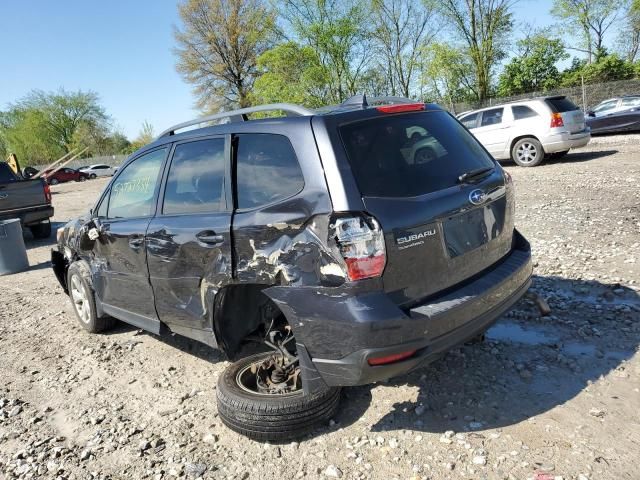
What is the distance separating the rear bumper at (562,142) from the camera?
11.9 metres

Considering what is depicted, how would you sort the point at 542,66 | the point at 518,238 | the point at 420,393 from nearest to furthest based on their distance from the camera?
the point at 420,393 → the point at 518,238 → the point at 542,66

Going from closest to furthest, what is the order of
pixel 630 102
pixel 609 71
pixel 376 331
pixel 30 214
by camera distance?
pixel 376 331 < pixel 30 214 < pixel 630 102 < pixel 609 71

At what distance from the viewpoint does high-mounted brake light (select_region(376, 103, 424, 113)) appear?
2.90m

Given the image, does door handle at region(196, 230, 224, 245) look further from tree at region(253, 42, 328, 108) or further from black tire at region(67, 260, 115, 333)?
tree at region(253, 42, 328, 108)

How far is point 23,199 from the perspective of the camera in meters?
10.7

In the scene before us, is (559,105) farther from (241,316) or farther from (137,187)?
(241,316)

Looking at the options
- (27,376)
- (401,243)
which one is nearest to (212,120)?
(401,243)

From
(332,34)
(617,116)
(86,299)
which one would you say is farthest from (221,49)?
(86,299)

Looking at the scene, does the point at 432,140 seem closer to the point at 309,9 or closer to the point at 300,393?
the point at 300,393

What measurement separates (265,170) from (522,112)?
1145cm

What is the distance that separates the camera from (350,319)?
2379mm

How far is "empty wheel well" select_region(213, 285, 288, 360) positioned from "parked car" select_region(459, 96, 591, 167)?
10.2m

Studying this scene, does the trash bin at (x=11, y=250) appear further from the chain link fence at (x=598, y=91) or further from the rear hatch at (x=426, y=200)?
the chain link fence at (x=598, y=91)

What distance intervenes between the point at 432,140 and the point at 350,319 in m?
1.31
